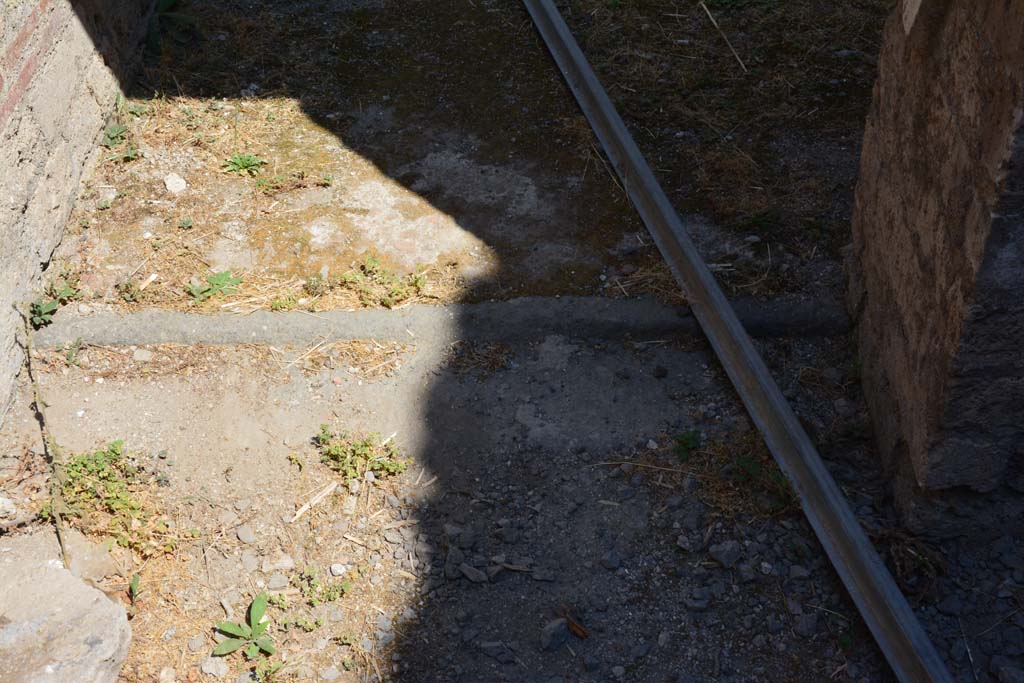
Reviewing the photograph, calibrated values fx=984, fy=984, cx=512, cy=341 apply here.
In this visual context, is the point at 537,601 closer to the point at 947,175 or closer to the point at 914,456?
the point at 914,456

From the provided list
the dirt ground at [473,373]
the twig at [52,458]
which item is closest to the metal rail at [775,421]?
the dirt ground at [473,373]

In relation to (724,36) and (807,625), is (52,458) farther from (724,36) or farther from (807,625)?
(724,36)

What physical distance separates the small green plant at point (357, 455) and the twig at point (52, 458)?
0.93 metres

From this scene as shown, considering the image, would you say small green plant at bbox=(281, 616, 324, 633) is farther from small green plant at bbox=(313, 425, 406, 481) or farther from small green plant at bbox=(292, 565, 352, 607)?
small green plant at bbox=(313, 425, 406, 481)

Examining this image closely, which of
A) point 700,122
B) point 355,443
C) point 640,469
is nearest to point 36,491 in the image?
point 355,443

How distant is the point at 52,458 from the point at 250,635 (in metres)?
1.20

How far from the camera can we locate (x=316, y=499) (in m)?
3.58

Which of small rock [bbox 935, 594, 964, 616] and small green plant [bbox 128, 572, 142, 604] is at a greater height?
small green plant [bbox 128, 572, 142, 604]

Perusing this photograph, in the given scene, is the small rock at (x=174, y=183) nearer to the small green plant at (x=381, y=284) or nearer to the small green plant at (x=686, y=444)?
the small green plant at (x=381, y=284)

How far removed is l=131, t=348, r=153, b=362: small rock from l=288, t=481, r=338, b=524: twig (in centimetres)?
109

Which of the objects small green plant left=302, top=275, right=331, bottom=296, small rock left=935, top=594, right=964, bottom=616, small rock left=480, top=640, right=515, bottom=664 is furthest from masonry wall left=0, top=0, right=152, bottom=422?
small rock left=935, top=594, right=964, bottom=616

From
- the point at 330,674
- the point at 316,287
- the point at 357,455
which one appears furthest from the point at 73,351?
the point at 330,674

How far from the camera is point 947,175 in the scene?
290 centimetres

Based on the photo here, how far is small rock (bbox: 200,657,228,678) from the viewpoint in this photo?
10.1 feet
